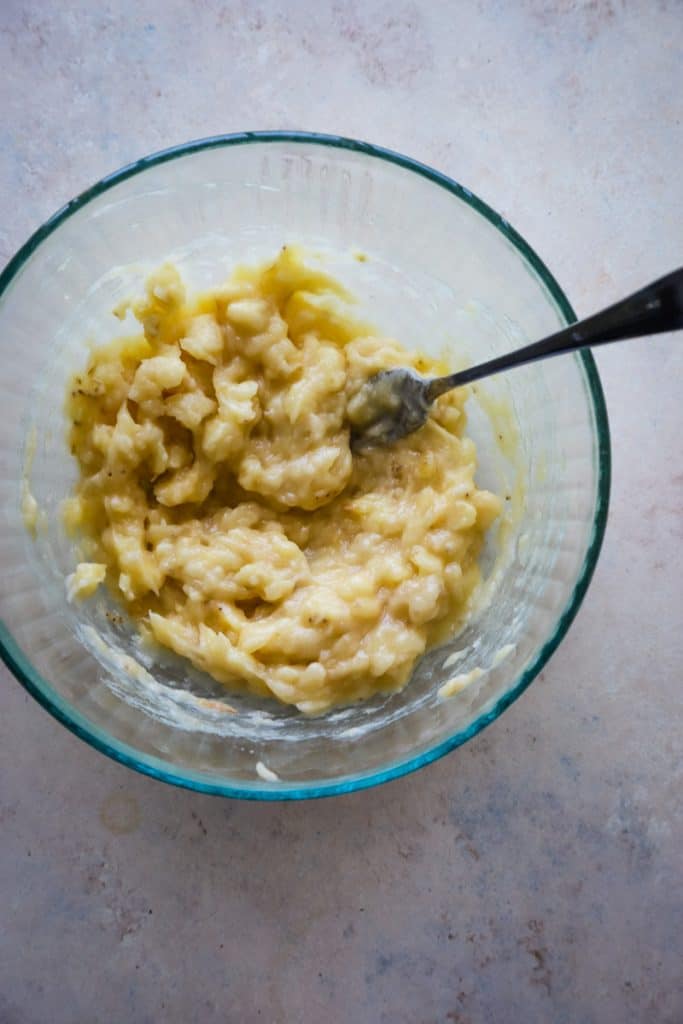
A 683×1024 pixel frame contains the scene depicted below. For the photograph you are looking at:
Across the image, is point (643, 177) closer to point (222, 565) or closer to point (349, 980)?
point (222, 565)

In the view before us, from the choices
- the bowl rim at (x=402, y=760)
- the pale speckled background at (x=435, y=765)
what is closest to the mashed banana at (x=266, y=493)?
the bowl rim at (x=402, y=760)

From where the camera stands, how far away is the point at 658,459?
6.64 feet

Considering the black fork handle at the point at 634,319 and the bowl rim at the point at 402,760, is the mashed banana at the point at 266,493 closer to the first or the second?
the bowl rim at the point at 402,760

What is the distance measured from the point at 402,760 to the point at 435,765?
0.37m

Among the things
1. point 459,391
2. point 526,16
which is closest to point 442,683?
point 459,391

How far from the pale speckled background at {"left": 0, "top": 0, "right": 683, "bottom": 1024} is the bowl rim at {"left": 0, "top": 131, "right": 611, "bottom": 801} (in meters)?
0.36

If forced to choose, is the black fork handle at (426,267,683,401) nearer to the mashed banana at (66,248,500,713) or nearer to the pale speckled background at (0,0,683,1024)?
the mashed banana at (66,248,500,713)

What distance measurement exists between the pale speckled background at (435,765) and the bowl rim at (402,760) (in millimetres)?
355

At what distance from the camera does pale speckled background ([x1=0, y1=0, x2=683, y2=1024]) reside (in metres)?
1.98

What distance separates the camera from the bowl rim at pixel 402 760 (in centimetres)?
163

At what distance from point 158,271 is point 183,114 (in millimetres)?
468

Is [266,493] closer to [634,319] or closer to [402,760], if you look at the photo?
[402,760]

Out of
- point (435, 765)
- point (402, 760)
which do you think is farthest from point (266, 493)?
point (435, 765)

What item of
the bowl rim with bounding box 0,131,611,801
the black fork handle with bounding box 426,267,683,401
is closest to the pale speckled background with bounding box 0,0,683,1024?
the bowl rim with bounding box 0,131,611,801
